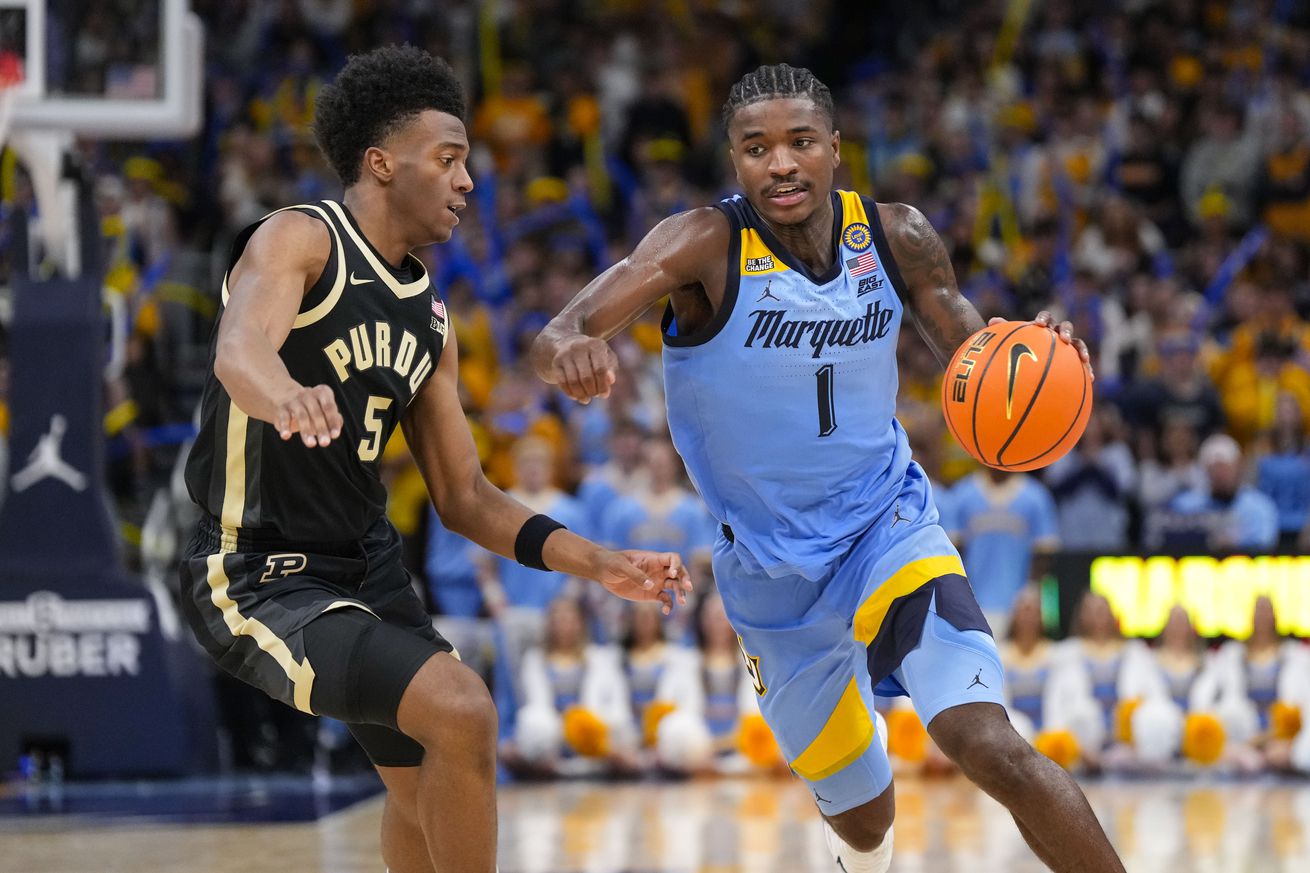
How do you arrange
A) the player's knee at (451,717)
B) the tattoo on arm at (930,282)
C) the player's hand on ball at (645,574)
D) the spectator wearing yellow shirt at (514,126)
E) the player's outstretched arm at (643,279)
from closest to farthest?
the player's knee at (451,717), the player's hand on ball at (645,574), the player's outstretched arm at (643,279), the tattoo on arm at (930,282), the spectator wearing yellow shirt at (514,126)

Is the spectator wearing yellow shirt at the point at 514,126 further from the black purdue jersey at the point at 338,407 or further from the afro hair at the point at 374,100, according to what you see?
the black purdue jersey at the point at 338,407

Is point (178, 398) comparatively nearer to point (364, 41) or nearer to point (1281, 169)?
point (364, 41)

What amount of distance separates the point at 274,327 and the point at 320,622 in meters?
0.69

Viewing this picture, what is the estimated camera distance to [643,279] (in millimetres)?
4695

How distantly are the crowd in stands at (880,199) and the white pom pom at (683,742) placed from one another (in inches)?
1.0

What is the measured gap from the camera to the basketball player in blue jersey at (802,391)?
15.5 ft

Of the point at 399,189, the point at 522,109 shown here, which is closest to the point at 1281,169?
the point at 522,109

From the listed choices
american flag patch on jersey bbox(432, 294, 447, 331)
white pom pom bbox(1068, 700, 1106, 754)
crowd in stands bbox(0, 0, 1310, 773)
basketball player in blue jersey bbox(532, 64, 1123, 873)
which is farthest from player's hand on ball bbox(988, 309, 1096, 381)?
white pom pom bbox(1068, 700, 1106, 754)

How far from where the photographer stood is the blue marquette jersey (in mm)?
4789

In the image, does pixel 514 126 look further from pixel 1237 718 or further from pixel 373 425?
pixel 373 425

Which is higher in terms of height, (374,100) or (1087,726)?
(374,100)

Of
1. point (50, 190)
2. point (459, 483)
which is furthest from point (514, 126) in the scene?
point (459, 483)

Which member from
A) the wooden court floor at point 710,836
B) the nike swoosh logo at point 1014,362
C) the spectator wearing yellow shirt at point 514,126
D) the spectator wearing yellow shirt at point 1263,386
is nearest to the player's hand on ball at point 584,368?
the nike swoosh logo at point 1014,362

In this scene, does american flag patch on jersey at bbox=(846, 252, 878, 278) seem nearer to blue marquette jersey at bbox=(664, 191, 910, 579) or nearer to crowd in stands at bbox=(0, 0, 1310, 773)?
blue marquette jersey at bbox=(664, 191, 910, 579)
